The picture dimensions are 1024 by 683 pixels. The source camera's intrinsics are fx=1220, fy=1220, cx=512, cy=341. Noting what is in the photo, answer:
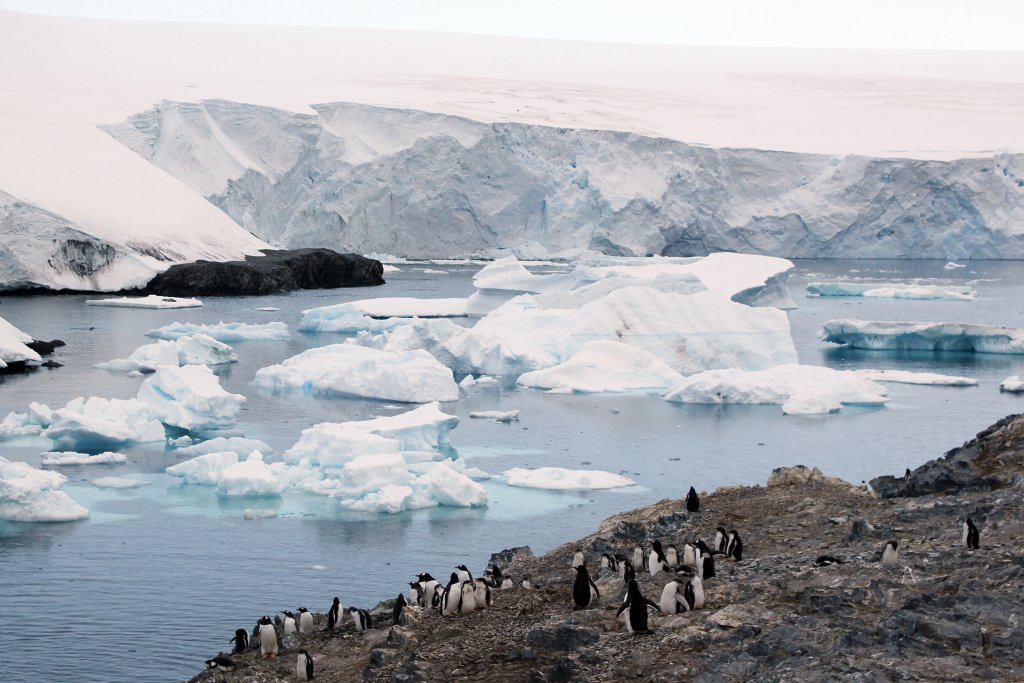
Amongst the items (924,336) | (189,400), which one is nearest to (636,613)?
(189,400)

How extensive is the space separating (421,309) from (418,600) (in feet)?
69.9

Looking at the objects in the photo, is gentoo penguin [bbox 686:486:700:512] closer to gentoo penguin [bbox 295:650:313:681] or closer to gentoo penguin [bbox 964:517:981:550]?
gentoo penguin [bbox 964:517:981:550]

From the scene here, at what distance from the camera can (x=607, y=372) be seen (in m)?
20.7

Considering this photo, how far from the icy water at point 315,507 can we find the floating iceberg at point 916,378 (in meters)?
0.37

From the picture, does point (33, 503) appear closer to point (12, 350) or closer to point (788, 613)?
point (788, 613)

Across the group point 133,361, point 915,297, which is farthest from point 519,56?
point 133,361

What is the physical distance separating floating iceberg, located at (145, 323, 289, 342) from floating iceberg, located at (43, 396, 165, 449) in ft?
29.1

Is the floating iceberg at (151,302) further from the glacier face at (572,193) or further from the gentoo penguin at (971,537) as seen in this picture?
the gentoo penguin at (971,537)

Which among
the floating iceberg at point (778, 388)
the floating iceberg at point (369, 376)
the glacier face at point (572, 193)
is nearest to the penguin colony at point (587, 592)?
the floating iceberg at point (778, 388)

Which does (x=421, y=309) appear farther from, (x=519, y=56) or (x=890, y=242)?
(x=519, y=56)

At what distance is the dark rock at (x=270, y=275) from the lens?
36531 millimetres

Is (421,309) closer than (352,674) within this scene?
No

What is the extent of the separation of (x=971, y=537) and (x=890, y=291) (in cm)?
2881

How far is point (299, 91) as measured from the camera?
5534cm
